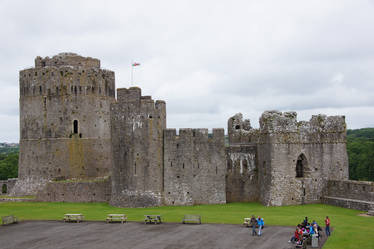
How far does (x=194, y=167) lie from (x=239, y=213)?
669 centimetres

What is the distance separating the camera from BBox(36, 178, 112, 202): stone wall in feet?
131

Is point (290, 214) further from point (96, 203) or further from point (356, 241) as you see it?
point (96, 203)

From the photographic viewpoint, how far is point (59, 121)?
45281 millimetres

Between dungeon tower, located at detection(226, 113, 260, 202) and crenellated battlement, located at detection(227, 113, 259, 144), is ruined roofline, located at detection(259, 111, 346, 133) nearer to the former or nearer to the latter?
dungeon tower, located at detection(226, 113, 260, 202)

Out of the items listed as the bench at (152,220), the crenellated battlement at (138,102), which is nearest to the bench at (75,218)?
the bench at (152,220)

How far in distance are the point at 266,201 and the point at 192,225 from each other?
945 cm

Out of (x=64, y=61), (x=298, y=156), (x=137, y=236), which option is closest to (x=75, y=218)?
(x=137, y=236)

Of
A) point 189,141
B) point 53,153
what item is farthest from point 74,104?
point 189,141

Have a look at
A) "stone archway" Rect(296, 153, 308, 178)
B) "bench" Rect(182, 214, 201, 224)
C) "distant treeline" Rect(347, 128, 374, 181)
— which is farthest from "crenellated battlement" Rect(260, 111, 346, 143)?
"distant treeline" Rect(347, 128, 374, 181)

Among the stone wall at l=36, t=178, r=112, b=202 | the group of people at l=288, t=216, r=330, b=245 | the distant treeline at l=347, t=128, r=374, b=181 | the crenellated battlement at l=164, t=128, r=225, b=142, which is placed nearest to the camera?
the group of people at l=288, t=216, r=330, b=245

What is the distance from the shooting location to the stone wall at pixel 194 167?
37.1 metres

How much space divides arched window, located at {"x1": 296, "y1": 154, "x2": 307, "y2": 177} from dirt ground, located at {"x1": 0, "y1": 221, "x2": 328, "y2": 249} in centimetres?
1088

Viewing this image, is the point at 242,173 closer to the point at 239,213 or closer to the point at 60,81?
the point at 239,213

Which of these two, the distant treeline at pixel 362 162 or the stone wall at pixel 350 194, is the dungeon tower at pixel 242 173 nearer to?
the stone wall at pixel 350 194
